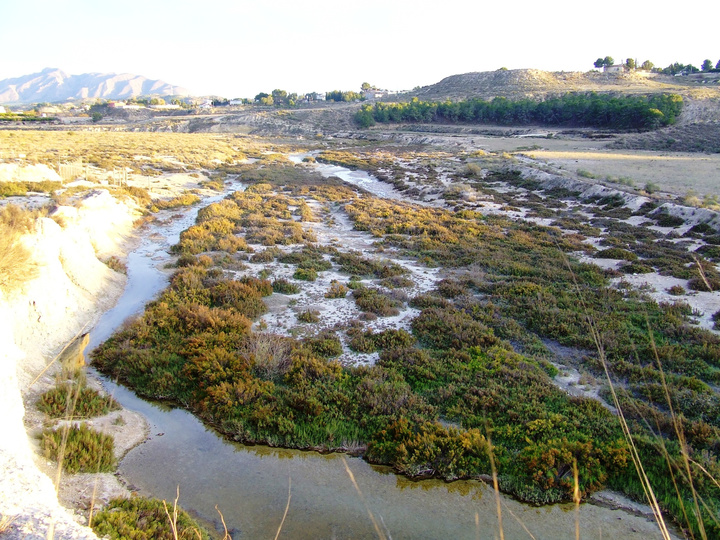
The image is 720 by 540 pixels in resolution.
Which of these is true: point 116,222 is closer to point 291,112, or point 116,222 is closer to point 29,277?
point 29,277

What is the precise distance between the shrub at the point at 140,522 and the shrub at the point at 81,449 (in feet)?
3.56

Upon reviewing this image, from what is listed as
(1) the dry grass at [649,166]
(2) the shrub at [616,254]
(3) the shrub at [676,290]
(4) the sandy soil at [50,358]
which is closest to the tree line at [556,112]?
(1) the dry grass at [649,166]

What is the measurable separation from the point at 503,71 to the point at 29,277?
479ft

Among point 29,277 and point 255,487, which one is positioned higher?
point 29,277

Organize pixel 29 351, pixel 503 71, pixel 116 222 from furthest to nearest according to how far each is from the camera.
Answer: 1. pixel 503 71
2. pixel 116 222
3. pixel 29 351

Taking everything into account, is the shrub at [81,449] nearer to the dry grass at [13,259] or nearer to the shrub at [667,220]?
the dry grass at [13,259]

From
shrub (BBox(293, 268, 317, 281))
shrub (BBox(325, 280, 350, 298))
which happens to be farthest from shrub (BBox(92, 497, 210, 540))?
shrub (BBox(293, 268, 317, 281))

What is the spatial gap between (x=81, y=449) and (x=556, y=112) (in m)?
92.7

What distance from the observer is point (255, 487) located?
6910mm

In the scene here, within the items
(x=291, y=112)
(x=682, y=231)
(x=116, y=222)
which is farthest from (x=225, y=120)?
(x=682, y=231)

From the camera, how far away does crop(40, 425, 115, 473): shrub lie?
6688 millimetres

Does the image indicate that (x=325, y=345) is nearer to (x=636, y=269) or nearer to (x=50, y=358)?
(x=50, y=358)

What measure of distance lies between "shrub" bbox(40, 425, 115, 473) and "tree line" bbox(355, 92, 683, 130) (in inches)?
3070

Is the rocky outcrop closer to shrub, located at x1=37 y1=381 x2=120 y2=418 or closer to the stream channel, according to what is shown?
shrub, located at x1=37 y1=381 x2=120 y2=418
